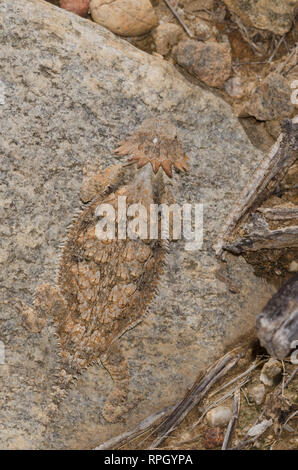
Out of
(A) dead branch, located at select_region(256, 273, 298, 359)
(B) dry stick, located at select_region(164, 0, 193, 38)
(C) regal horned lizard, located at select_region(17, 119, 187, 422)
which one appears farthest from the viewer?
(B) dry stick, located at select_region(164, 0, 193, 38)

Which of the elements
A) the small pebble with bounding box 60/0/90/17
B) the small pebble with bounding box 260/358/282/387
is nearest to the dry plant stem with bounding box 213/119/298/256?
the small pebble with bounding box 260/358/282/387

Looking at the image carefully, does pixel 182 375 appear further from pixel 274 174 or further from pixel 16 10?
pixel 16 10

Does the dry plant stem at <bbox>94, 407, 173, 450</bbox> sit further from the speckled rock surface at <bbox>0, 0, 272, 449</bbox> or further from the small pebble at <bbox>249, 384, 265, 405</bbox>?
the small pebble at <bbox>249, 384, 265, 405</bbox>

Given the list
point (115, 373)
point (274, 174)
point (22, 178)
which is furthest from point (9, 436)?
point (274, 174)

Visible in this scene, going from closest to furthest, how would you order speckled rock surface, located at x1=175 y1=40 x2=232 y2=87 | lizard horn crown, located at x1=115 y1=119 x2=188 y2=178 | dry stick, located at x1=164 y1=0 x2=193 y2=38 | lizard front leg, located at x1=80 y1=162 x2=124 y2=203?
1. lizard horn crown, located at x1=115 y1=119 x2=188 y2=178
2. lizard front leg, located at x1=80 y1=162 x2=124 y2=203
3. speckled rock surface, located at x1=175 y1=40 x2=232 y2=87
4. dry stick, located at x1=164 y1=0 x2=193 y2=38

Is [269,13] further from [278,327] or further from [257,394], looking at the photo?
[257,394]

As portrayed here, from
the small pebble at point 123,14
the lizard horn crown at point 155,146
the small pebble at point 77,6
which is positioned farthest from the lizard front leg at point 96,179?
the small pebble at point 77,6
